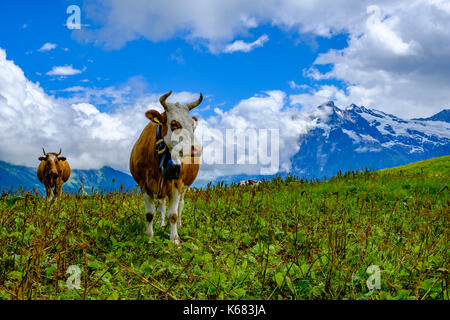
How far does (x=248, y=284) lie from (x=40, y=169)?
18024 millimetres

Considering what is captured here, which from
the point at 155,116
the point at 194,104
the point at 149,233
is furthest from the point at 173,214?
the point at 194,104

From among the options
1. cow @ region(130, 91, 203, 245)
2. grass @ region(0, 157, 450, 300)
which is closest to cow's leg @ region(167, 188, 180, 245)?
cow @ region(130, 91, 203, 245)

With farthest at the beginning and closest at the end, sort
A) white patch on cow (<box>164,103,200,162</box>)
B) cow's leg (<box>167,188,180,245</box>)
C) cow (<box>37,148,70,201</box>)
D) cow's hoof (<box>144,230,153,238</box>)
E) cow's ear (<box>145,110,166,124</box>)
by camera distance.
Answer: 1. cow (<box>37,148,70,201</box>)
2. cow's hoof (<box>144,230,153,238</box>)
3. cow's leg (<box>167,188,180,245</box>)
4. cow's ear (<box>145,110,166,124</box>)
5. white patch on cow (<box>164,103,200,162</box>)

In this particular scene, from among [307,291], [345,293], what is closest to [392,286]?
[345,293]

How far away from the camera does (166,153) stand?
6.03 meters

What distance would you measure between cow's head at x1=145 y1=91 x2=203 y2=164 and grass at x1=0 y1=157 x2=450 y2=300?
1142mm

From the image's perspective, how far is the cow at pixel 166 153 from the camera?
19.3 feet

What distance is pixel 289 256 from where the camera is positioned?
19.6 ft

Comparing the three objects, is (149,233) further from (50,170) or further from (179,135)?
(50,170)

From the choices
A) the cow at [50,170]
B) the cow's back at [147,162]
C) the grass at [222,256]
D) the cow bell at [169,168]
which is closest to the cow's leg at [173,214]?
the grass at [222,256]

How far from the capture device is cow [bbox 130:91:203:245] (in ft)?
19.3

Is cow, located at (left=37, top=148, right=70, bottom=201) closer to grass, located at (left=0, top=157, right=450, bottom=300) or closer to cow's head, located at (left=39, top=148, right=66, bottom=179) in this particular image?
cow's head, located at (left=39, top=148, right=66, bottom=179)

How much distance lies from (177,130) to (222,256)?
2.34 m
